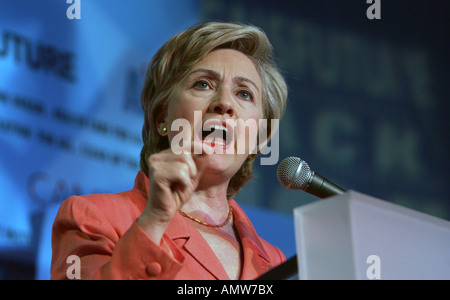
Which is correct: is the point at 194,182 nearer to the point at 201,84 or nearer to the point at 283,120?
the point at 201,84

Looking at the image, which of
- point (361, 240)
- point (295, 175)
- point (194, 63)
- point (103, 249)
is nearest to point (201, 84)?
point (194, 63)

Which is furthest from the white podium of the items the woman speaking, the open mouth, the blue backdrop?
the blue backdrop

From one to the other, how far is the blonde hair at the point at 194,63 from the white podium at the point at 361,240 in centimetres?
84

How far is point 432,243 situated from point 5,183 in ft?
5.06

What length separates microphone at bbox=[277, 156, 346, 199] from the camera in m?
1.34

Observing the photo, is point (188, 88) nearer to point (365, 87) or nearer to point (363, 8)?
point (365, 87)

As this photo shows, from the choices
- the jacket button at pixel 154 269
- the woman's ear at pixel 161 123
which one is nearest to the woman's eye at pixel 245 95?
the woman's ear at pixel 161 123

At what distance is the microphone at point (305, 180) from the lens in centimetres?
134

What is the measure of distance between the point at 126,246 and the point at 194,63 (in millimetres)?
748

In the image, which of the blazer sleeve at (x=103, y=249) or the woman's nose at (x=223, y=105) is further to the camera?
the woman's nose at (x=223, y=105)

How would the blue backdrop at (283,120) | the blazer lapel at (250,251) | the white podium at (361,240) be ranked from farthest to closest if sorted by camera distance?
the blue backdrop at (283,120) < the blazer lapel at (250,251) < the white podium at (361,240)

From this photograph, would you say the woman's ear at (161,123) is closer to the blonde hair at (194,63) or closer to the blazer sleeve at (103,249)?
the blonde hair at (194,63)

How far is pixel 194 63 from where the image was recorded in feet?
5.40
